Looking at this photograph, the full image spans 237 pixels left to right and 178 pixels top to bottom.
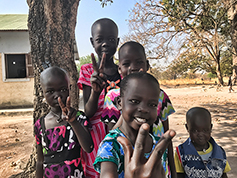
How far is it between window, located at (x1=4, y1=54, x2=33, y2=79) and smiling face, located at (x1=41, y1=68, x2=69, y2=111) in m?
9.87

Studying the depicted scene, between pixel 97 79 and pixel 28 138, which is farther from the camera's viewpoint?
pixel 28 138

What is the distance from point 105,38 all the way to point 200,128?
3.84 ft

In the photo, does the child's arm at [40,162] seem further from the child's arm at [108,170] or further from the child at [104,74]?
the child's arm at [108,170]

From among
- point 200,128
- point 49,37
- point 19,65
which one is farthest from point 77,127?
point 19,65

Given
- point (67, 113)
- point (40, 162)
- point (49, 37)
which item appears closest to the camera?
point (67, 113)

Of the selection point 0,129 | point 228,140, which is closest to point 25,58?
point 0,129

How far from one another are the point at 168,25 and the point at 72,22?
6231 millimetres

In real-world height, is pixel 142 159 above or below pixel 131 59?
below

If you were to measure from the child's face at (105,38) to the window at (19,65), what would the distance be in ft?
32.3

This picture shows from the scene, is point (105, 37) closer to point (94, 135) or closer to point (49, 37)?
point (94, 135)

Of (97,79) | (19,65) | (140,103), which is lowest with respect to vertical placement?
(140,103)

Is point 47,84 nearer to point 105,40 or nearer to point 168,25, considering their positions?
point 105,40

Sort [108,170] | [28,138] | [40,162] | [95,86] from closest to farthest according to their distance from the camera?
[108,170] → [95,86] → [40,162] → [28,138]

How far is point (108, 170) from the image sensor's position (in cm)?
93
